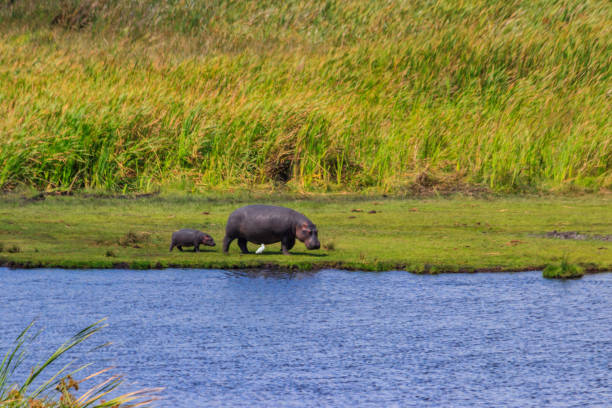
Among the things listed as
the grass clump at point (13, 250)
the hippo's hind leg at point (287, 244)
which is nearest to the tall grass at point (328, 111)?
the grass clump at point (13, 250)

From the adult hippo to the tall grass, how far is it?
536cm

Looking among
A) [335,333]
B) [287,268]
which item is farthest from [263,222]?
[335,333]

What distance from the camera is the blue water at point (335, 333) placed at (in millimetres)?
5473

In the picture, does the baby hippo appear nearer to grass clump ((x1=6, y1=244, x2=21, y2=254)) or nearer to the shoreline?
the shoreline

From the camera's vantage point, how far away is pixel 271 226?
9.73 m

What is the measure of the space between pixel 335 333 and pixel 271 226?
9.96 feet

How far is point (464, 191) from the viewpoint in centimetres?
1520

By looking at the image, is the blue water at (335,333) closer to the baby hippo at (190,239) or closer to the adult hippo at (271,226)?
the adult hippo at (271,226)

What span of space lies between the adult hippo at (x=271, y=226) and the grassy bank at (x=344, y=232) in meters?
0.18

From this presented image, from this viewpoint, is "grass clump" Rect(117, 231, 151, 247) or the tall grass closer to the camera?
"grass clump" Rect(117, 231, 151, 247)

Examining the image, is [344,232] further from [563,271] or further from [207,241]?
[563,271]

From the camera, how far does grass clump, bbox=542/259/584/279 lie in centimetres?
893

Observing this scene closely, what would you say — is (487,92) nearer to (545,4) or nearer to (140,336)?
(545,4)

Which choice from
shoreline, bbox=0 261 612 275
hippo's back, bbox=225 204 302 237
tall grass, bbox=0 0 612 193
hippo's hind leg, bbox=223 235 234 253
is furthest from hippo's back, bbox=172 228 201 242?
tall grass, bbox=0 0 612 193
